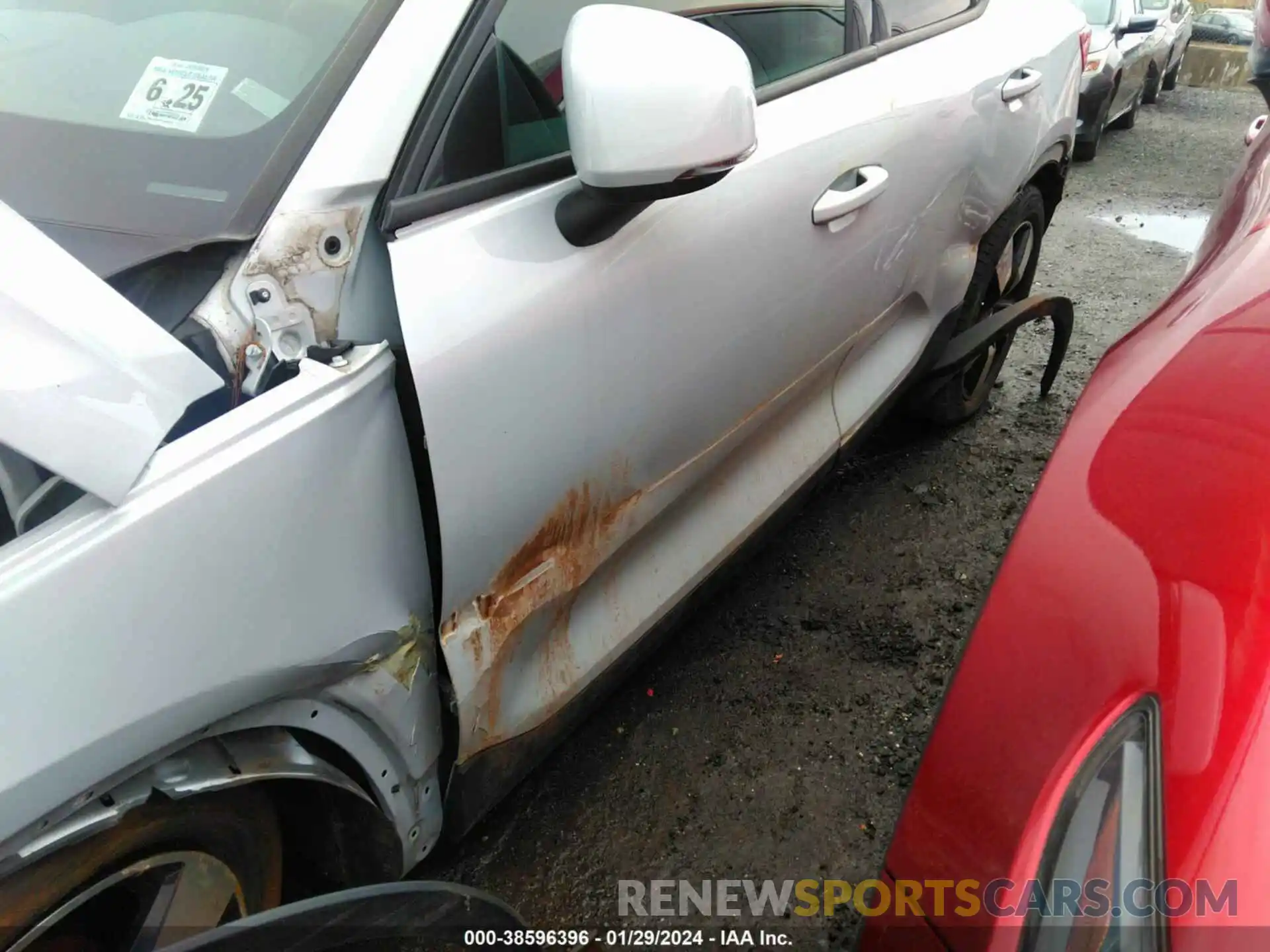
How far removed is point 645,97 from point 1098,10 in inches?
313

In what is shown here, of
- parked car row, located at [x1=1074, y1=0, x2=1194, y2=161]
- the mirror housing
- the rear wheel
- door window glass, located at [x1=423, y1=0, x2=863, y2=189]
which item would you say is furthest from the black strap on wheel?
the mirror housing

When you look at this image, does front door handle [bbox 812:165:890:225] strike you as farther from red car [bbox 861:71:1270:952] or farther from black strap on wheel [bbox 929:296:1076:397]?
black strap on wheel [bbox 929:296:1076:397]

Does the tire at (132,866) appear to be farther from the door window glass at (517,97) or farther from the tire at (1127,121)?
the tire at (1127,121)

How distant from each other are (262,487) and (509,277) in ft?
1.42

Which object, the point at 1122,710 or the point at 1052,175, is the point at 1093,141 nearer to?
the point at 1052,175

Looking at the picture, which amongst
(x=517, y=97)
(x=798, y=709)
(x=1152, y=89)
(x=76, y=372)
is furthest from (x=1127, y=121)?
(x=76, y=372)

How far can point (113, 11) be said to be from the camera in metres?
1.42

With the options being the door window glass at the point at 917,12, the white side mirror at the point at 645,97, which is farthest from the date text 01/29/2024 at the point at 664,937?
the door window glass at the point at 917,12

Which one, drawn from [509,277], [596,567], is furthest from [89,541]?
[596,567]

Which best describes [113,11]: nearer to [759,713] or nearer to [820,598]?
[759,713]

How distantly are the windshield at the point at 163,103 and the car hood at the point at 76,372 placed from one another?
0.67ft

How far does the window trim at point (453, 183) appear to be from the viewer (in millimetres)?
1173

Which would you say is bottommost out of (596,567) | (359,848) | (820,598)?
(820,598)

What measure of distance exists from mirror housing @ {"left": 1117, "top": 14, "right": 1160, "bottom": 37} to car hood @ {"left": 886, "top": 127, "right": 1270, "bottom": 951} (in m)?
7.53
